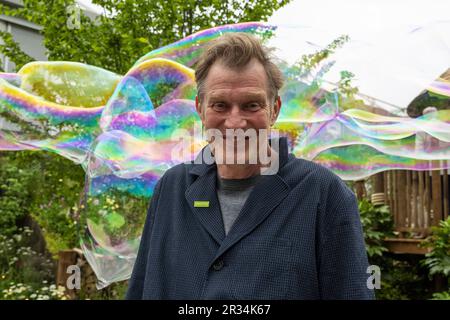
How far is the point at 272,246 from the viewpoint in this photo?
1.40m

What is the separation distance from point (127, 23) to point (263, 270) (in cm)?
431

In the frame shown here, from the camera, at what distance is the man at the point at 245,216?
54.4 inches

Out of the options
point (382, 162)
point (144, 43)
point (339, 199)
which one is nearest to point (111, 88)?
point (144, 43)

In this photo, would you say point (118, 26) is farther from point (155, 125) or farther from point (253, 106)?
point (253, 106)

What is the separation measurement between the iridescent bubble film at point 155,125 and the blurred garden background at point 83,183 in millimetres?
163

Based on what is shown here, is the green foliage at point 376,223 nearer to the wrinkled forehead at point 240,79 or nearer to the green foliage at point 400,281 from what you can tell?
the green foliage at point 400,281

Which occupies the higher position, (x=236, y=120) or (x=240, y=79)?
(x=240, y=79)

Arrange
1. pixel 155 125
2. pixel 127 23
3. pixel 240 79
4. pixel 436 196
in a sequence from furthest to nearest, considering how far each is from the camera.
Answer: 1. pixel 436 196
2. pixel 127 23
3. pixel 155 125
4. pixel 240 79

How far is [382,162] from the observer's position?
153 inches

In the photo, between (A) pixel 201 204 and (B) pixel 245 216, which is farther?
(A) pixel 201 204

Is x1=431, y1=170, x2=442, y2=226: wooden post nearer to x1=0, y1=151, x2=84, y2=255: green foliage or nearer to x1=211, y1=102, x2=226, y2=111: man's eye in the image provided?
x1=0, y1=151, x2=84, y2=255: green foliage

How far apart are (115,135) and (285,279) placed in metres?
2.26

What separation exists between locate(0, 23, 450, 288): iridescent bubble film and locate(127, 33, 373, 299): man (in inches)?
65.7

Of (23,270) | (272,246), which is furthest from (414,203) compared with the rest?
(272,246)
